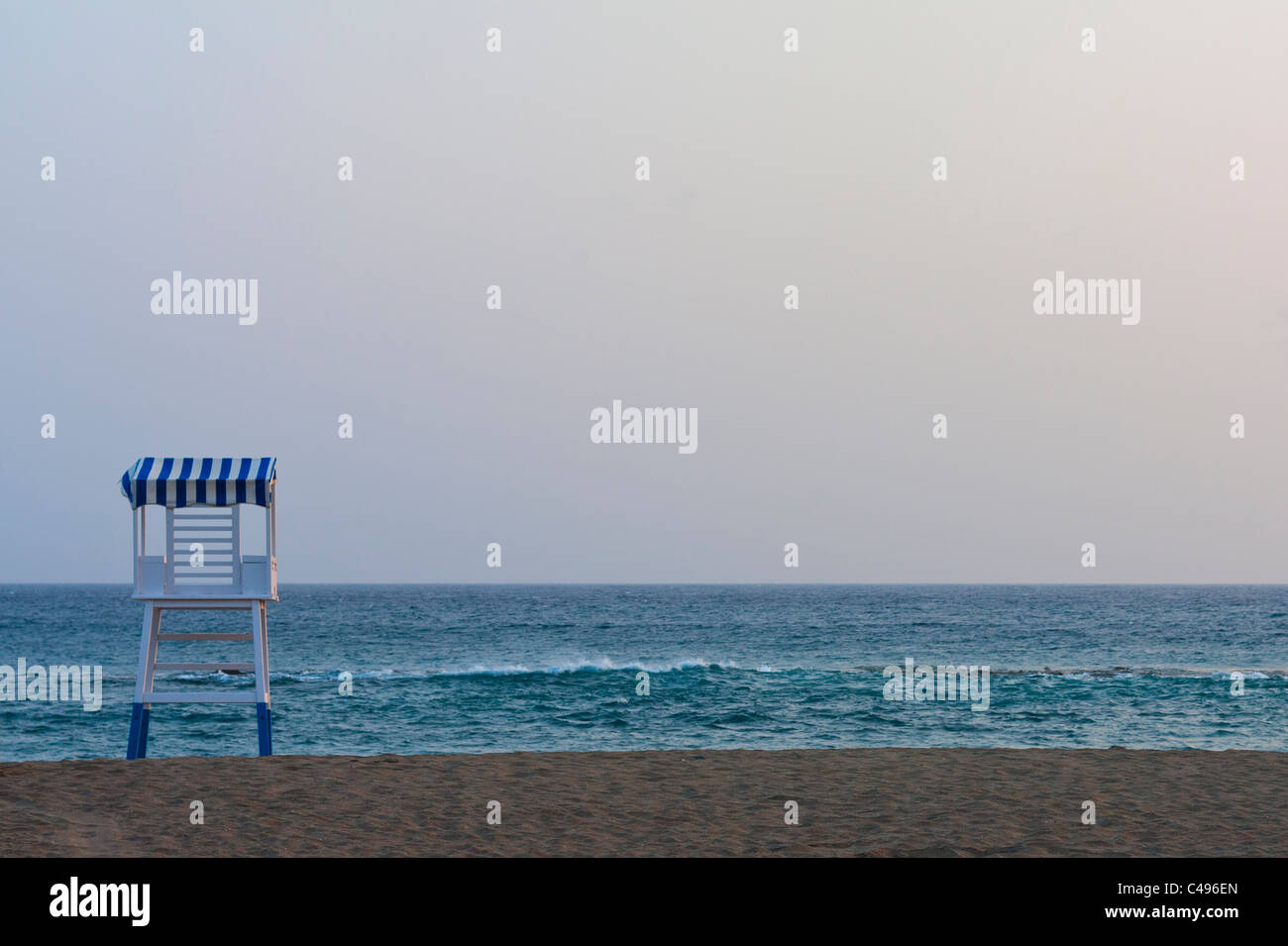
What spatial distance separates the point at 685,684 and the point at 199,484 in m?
25.9

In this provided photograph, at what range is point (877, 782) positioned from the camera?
12594 millimetres

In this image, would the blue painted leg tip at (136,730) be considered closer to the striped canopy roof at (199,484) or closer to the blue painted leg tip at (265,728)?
the blue painted leg tip at (265,728)

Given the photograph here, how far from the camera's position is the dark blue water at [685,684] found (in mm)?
27109

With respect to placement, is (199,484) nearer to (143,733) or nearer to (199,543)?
(199,543)

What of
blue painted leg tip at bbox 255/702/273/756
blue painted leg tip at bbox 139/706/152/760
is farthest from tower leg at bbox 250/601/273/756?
blue painted leg tip at bbox 139/706/152/760

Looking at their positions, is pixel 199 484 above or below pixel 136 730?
above

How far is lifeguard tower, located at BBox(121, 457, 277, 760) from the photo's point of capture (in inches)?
564

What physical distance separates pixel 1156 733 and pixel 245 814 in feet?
73.8

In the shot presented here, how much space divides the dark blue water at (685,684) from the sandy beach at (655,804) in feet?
41.3

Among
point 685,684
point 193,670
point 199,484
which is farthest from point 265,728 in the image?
point 685,684

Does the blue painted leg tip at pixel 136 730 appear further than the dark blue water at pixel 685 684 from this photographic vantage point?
No

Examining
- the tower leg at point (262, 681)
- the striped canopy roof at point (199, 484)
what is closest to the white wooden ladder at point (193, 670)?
the tower leg at point (262, 681)

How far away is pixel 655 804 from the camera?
11.3 m
